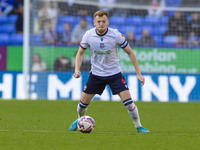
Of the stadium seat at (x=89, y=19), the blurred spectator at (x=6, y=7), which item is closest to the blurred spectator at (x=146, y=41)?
the stadium seat at (x=89, y=19)

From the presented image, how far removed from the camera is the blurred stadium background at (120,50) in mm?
15688

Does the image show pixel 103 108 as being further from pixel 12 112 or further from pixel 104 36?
pixel 104 36

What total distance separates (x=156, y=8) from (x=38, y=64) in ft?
15.2

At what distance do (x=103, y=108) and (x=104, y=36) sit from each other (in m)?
5.61

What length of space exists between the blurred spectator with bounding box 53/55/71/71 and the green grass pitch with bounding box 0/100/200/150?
168 cm

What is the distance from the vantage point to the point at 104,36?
24.2 ft

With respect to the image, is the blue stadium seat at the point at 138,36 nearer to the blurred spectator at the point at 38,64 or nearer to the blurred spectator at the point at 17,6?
the blurred spectator at the point at 38,64

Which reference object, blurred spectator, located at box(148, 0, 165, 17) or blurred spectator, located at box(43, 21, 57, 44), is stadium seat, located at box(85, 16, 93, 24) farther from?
blurred spectator, located at box(148, 0, 165, 17)

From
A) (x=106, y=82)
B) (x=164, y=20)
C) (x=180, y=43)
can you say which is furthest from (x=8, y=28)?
(x=106, y=82)

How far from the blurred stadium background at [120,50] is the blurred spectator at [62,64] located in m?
0.03

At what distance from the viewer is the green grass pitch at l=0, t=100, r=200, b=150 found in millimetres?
5832

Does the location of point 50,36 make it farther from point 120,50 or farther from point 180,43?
point 180,43

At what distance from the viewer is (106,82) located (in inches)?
295

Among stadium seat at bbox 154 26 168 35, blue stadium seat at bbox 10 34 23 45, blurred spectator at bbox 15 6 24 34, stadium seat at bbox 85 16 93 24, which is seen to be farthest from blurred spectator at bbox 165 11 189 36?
blurred spectator at bbox 15 6 24 34
